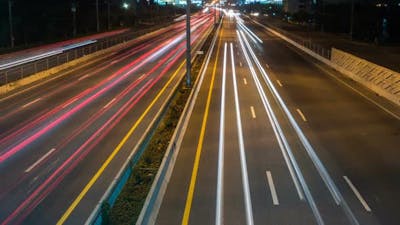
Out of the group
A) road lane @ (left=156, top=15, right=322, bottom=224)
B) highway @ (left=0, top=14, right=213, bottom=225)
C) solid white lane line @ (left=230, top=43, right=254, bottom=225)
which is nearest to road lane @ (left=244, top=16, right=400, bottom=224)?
road lane @ (left=156, top=15, right=322, bottom=224)

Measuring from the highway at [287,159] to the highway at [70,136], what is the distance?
2297 mm

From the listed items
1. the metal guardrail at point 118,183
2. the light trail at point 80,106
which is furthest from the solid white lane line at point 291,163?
the light trail at point 80,106

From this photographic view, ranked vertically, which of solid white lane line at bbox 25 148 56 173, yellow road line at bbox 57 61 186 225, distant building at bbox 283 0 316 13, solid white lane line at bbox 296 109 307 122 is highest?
distant building at bbox 283 0 316 13

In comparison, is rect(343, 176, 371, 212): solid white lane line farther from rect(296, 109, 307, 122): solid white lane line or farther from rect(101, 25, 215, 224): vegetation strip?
rect(296, 109, 307, 122): solid white lane line

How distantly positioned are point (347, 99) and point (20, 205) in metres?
21.9

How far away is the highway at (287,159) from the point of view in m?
A: 13.9

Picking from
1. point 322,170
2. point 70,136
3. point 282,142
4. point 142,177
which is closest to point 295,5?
point 282,142

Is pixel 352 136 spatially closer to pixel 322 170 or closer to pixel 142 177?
pixel 322 170

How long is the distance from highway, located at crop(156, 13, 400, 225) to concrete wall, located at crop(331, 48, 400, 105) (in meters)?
0.70

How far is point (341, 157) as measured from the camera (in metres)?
19.2

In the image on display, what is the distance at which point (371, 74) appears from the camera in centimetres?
3584

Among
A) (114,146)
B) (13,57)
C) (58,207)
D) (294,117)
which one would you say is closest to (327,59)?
(294,117)

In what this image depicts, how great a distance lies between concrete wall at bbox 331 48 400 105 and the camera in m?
31.0

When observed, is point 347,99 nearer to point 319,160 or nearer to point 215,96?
point 215,96
